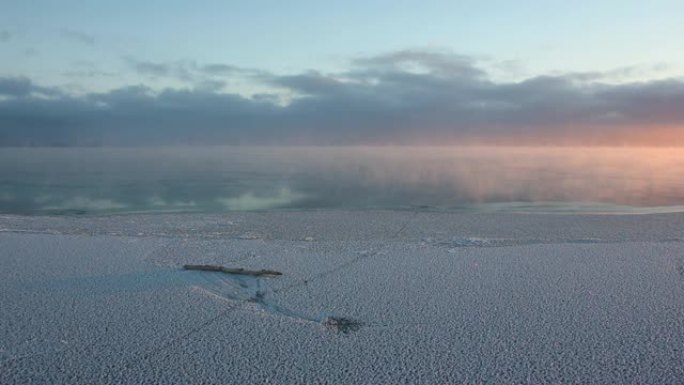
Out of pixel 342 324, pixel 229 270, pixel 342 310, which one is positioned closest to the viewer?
pixel 342 324

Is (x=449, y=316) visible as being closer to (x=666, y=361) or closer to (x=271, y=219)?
(x=666, y=361)

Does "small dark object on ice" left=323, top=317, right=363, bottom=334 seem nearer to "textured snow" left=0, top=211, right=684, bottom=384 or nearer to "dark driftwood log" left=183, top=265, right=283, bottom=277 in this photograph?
"textured snow" left=0, top=211, right=684, bottom=384

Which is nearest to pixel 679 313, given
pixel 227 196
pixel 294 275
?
pixel 294 275

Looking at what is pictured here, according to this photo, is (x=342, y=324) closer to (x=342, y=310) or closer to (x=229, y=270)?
(x=342, y=310)

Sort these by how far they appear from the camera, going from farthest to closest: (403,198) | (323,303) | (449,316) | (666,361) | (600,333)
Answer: (403,198)
(323,303)
(449,316)
(600,333)
(666,361)

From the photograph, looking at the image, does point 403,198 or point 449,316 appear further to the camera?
point 403,198

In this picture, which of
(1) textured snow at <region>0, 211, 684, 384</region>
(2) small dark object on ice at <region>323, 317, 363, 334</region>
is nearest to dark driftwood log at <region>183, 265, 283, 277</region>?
(1) textured snow at <region>0, 211, 684, 384</region>

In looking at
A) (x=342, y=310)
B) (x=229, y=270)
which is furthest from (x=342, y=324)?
(x=229, y=270)

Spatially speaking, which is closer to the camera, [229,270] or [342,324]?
[342,324]

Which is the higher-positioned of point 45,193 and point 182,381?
point 45,193
